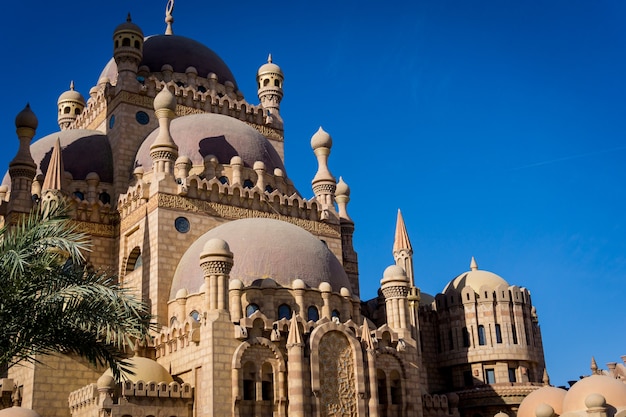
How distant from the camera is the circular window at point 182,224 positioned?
26.0 m

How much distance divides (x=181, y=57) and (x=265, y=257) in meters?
14.4

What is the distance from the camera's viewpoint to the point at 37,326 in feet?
46.2

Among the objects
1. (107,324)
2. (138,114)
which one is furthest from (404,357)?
(138,114)

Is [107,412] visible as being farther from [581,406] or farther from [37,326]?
[581,406]

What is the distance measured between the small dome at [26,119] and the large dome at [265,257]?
7.82 m

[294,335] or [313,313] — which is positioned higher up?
[313,313]

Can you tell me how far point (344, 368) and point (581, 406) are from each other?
20.9 ft

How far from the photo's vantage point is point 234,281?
73.9ft

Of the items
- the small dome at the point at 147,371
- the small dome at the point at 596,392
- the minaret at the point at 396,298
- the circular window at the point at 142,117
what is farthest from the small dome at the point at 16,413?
the circular window at the point at 142,117

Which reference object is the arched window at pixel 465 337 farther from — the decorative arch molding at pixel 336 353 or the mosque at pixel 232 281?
the decorative arch molding at pixel 336 353

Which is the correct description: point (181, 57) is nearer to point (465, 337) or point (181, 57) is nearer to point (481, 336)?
point (465, 337)

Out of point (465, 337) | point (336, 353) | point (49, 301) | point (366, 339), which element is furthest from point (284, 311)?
point (465, 337)

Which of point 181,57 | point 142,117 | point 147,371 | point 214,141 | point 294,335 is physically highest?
point 181,57

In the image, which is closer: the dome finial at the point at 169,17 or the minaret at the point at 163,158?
the minaret at the point at 163,158
